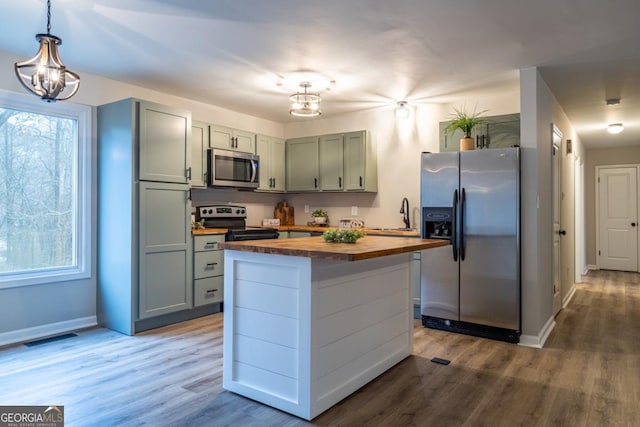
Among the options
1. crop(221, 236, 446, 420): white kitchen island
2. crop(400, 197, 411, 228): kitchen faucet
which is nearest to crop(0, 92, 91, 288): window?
crop(221, 236, 446, 420): white kitchen island

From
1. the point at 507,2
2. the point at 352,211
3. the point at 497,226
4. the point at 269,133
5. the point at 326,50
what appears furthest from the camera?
the point at 269,133

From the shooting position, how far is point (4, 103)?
343cm

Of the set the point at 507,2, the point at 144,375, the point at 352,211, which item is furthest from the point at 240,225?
the point at 507,2

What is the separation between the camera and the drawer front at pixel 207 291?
14.0ft

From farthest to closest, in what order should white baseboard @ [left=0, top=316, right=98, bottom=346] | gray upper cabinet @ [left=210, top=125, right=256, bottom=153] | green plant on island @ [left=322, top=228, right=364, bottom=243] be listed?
gray upper cabinet @ [left=210, top=125, right=256, bottom=153] → white baseboard @ [left=0, top=316, right=98, bottom=346] → green plant on island @ [left=322, top=228, right=364, bottom=243]

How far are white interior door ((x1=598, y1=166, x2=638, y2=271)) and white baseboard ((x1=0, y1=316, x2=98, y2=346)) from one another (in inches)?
339

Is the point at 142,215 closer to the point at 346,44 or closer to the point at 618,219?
the point at 346,44

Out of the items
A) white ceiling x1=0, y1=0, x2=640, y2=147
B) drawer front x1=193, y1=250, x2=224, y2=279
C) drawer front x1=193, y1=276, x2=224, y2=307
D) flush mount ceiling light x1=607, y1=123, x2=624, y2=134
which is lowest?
drawer front x1=193, y1=276, x2=224, y2=307

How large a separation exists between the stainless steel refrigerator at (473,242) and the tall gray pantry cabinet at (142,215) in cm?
242

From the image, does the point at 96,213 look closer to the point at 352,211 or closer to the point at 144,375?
the point at 144,375

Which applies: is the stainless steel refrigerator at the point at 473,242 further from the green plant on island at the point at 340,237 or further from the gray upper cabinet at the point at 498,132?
the green plant on island at the point at 340,237

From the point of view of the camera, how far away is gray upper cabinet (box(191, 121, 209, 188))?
14.9 feet

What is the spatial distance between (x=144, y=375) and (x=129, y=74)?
2702 millimetres

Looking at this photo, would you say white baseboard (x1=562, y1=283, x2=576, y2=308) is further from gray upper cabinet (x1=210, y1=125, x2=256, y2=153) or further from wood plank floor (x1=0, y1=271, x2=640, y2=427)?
gray upper cabinet (x1=210, y1=125, x2=256, y2=153)
